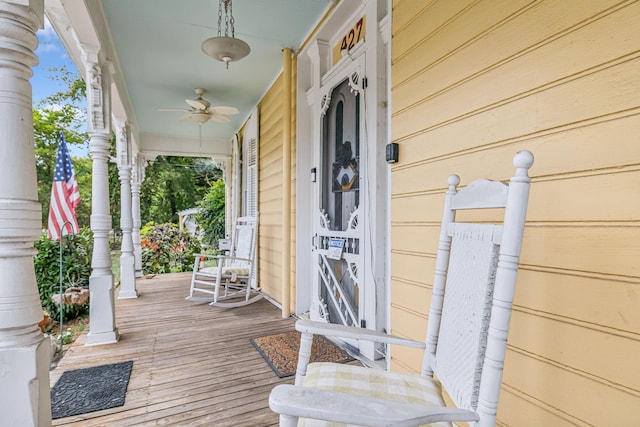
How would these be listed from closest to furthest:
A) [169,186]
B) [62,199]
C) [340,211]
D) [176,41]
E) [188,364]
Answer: [188,364], [340,211], [176,41], [62,199], [169,186]

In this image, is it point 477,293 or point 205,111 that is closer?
point 477,293

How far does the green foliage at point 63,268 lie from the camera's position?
396 centimetres

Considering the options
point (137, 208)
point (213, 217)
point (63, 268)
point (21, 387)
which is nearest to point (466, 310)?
point (21, 387)

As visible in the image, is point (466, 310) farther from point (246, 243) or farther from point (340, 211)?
point (246, 243)

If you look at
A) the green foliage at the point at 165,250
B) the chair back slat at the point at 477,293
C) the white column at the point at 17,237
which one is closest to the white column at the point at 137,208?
the green foliage at the point at 165,250

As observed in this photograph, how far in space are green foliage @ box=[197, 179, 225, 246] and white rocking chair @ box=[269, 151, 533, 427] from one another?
782cm

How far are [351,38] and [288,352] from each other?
2.53 m

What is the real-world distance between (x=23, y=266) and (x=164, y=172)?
39.6ft

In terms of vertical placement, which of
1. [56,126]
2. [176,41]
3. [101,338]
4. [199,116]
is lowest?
[101,338]

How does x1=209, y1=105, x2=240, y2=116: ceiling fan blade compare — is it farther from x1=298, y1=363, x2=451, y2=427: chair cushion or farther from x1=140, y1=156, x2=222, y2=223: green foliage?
x1=140, y1=156, x2=222, y2=223: green foliage

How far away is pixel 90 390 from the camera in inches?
78.9

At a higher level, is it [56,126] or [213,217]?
[56,126]

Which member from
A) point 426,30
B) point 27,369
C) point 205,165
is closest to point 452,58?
point 426,30

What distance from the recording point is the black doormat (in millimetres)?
1818
